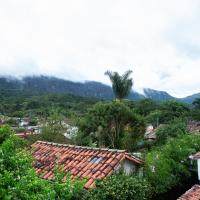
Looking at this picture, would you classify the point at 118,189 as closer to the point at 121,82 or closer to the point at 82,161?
the point at 82,161

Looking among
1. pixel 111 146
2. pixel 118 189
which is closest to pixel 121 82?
pixel 111 146

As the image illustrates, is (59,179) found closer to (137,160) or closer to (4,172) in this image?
(4,172)

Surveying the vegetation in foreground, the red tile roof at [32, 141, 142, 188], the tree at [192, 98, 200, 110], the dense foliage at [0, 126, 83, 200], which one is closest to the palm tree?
the vegetation in foreground

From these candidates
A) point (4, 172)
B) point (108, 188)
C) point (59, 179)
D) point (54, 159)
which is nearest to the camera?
point (4, 172)

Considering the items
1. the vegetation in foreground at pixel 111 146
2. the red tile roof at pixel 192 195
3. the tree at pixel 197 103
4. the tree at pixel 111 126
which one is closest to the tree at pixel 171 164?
the vegetation in foreground at pixel 111 146

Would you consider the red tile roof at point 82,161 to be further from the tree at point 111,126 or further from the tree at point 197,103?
the tree at point 197,103

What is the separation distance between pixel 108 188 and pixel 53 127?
21002mm

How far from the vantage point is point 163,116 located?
2329 inches

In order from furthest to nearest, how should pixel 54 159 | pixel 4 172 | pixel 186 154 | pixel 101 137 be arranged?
pixel 101 137 < pixel 186 154 < pixel 54 159 < pixel 4 172

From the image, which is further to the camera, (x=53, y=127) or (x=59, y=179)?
(x=53, y=127)

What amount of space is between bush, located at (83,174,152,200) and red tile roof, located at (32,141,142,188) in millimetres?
463

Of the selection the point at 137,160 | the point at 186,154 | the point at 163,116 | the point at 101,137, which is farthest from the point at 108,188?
the point at 163,116

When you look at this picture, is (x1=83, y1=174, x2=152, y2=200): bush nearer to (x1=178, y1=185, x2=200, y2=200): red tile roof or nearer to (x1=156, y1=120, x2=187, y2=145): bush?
(x1=178, y1=185, x2=200, y2=200): red tile roof

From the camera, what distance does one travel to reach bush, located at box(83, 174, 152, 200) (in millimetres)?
12195
